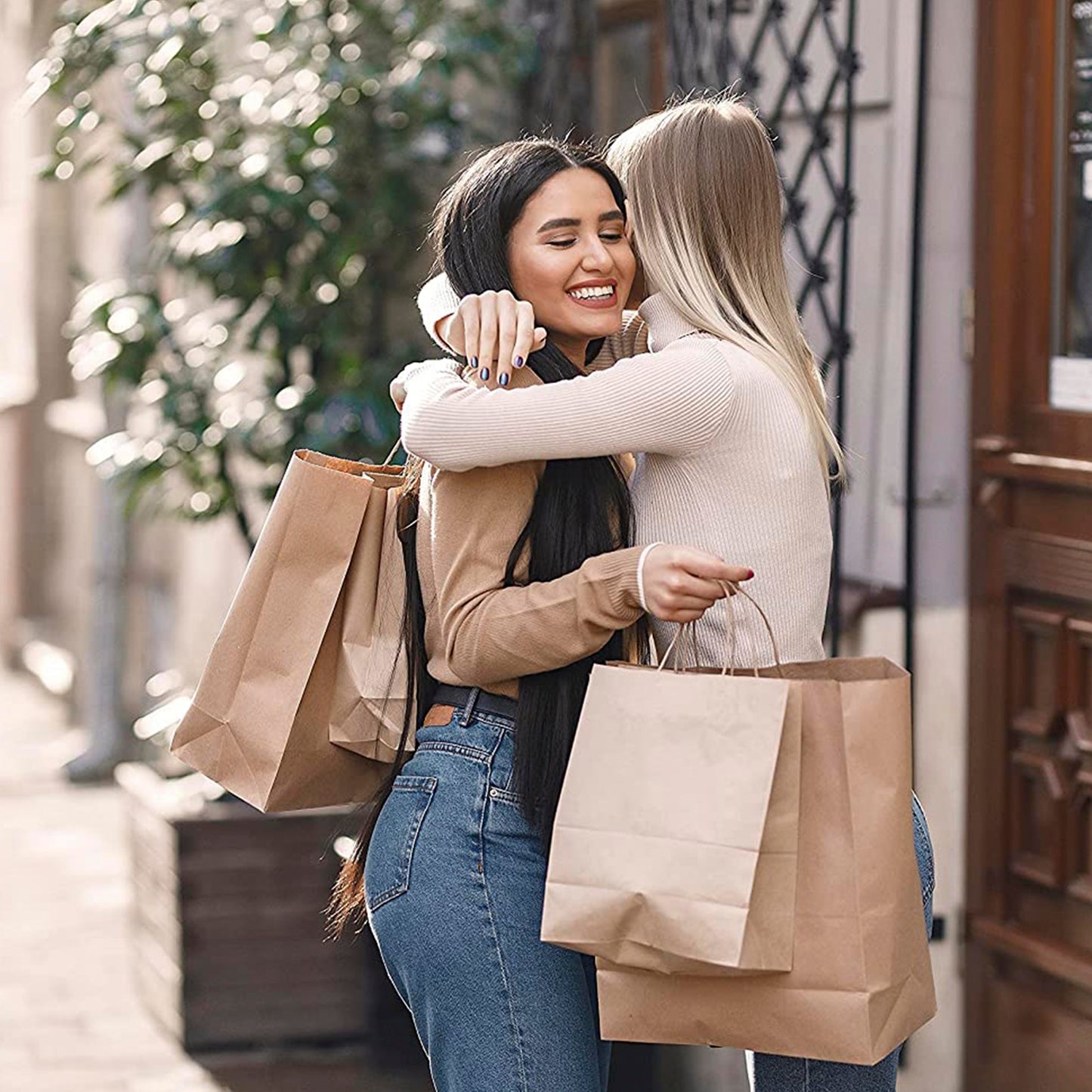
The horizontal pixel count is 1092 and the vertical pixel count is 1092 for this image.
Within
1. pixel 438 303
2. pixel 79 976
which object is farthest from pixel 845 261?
pixel 79 976

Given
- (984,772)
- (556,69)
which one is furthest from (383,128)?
(984,772)

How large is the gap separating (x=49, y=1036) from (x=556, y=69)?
2.83 m

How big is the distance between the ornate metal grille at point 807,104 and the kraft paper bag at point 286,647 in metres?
1.45

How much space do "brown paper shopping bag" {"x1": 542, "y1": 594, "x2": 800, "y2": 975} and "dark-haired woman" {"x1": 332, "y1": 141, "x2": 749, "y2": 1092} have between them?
17cm

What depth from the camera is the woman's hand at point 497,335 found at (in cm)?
238

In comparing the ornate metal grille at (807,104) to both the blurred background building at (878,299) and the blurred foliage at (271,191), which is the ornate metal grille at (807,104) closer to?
the blurred background building at (878,299)

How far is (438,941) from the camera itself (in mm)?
2398

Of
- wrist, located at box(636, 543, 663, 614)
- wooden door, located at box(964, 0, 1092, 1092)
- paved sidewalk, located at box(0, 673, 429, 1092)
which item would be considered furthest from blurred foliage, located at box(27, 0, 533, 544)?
wrist, located at box(636, 543, 663, 614)

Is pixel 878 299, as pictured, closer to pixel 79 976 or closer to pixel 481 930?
pixel 481 930

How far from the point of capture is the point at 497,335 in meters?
2.39

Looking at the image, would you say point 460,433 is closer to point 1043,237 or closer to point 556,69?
point 1043,237

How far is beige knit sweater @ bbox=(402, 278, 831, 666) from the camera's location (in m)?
2.29

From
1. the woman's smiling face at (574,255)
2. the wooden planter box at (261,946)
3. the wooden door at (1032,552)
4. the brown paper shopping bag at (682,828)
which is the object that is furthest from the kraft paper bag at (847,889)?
the wooden planter box at (261,946)

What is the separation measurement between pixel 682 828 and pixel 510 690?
0.38 m
